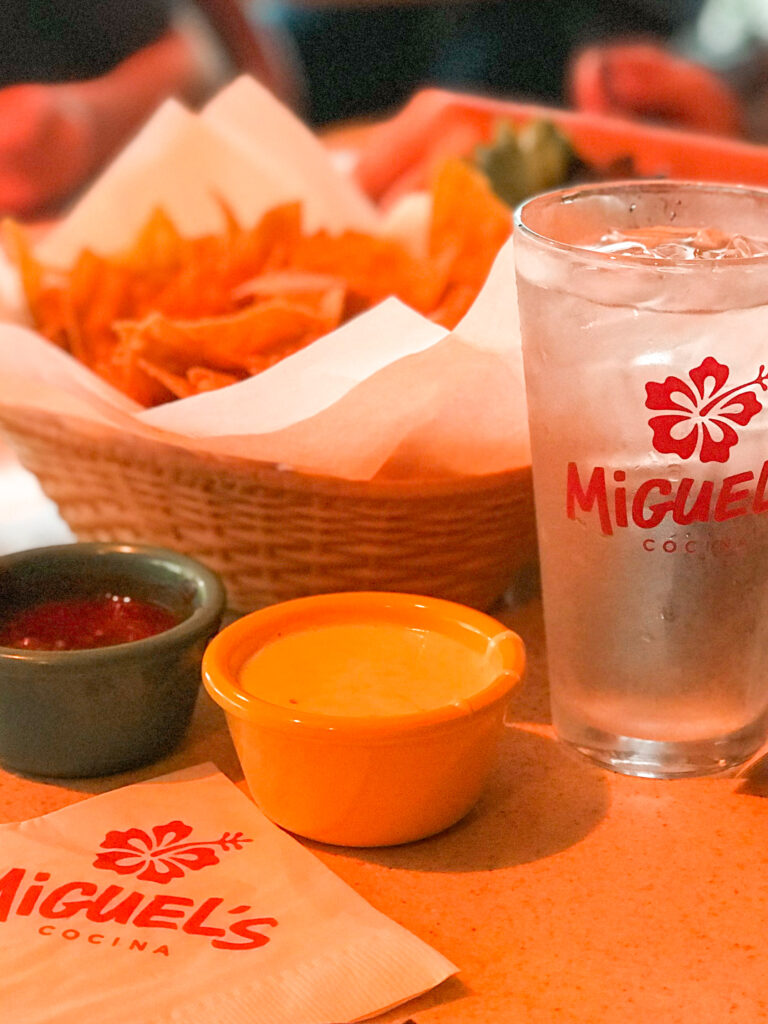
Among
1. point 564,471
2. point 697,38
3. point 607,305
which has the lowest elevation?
point 697,38

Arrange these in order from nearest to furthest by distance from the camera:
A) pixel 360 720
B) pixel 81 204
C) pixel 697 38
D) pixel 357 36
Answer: pixel 360 720, pixel 81 204, pixel 357 36, pixel 697 38

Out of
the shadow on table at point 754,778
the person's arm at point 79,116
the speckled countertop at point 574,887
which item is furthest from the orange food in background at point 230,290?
the person's arm at point 79,116

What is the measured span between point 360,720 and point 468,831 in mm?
117

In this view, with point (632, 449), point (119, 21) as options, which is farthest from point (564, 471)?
point (119, 21)

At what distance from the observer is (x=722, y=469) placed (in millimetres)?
714

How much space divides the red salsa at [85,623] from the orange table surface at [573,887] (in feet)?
0.28

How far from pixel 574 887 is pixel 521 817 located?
0.08 meters

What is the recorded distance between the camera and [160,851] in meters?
0.70

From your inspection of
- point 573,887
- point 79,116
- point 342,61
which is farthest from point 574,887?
point 342,61

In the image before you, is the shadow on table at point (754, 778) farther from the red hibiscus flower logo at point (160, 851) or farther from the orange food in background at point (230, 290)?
the orange food in background at point (230, 290)

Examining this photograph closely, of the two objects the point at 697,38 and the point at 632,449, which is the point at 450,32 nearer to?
the point at 697,38

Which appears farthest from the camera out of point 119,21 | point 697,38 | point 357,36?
point 697,38

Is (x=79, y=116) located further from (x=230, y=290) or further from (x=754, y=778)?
(x=754, y=778)

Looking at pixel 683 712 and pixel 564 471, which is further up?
pixel 564 471
